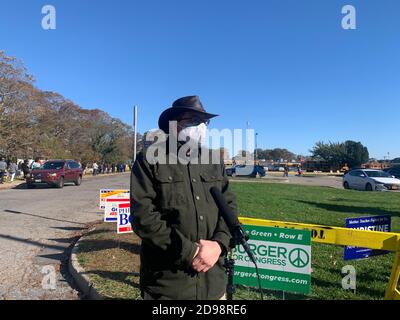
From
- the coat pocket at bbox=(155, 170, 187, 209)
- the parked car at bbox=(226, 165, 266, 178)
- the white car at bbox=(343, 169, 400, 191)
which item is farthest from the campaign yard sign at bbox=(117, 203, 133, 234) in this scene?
the parked car at bbox=(226, 165, 266, 178)

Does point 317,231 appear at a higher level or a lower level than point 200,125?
lower

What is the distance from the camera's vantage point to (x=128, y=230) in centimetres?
781

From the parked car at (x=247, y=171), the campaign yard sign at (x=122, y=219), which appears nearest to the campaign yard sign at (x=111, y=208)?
the campaign yard sign at (x=122, y=219)

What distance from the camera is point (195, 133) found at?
261 cm

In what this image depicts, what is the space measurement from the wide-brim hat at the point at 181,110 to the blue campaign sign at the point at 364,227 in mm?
3026

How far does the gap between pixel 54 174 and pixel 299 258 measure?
2214cm

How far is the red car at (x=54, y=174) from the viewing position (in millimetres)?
24172

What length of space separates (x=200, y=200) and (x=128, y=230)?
5669 millimetres

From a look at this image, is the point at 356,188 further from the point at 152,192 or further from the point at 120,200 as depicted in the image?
the point at 152,192

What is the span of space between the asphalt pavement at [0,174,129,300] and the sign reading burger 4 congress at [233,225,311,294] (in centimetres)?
242

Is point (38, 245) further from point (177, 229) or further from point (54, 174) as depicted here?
point (54, 174)

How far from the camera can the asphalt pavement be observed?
216 inches

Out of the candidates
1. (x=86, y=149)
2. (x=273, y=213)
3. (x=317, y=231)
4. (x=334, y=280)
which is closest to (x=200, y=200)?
(x=317, y=231)

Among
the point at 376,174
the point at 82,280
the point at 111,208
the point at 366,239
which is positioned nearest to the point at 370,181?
the point at 376,174
